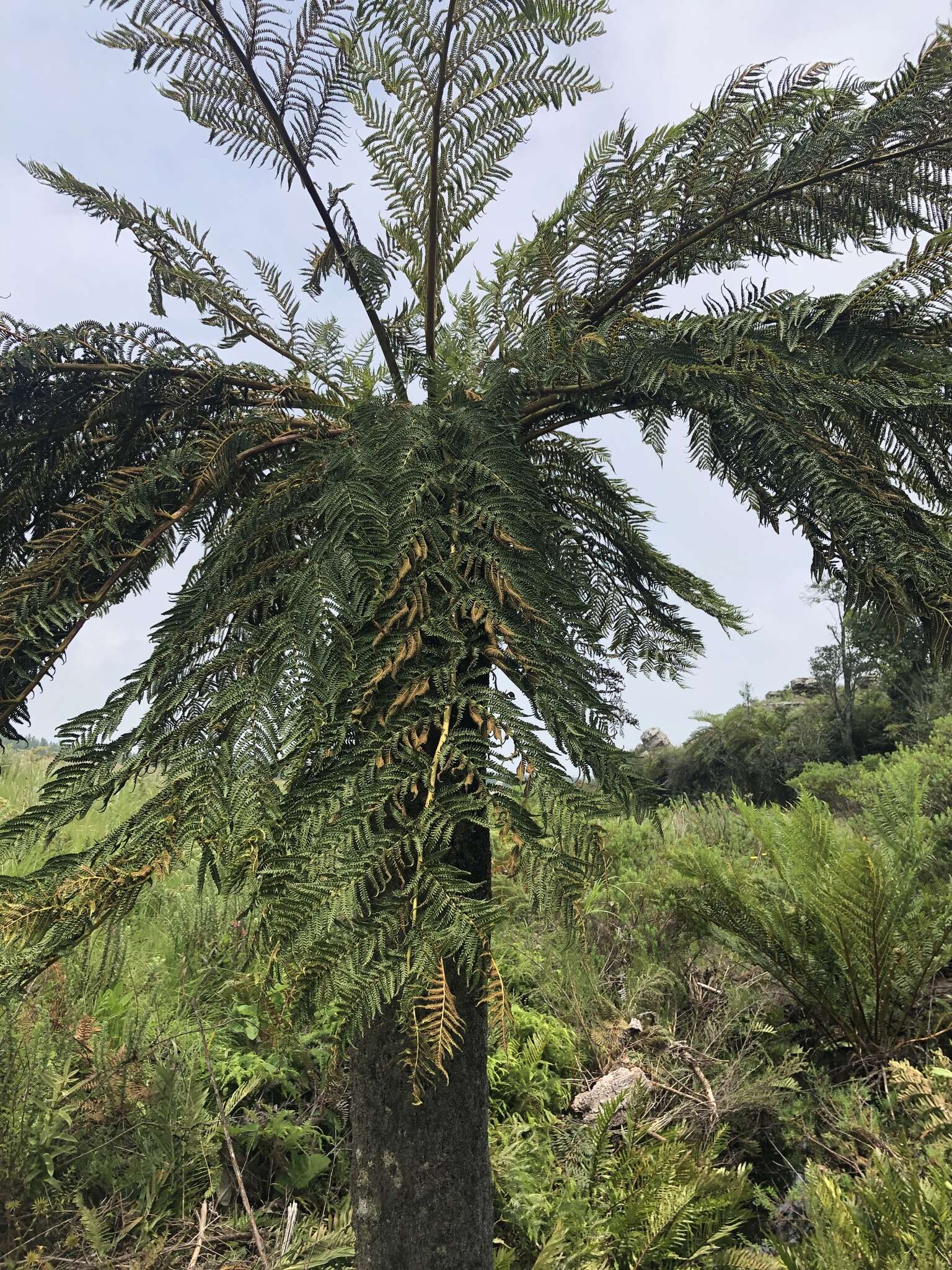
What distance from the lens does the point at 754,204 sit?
60.4 inches

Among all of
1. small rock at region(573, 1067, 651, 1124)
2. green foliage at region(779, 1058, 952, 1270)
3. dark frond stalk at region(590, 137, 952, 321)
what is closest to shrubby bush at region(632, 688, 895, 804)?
small rock at region(573, 1067, 651, 1124)

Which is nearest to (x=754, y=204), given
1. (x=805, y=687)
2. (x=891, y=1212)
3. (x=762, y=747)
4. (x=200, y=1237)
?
(x=891, y=1212)

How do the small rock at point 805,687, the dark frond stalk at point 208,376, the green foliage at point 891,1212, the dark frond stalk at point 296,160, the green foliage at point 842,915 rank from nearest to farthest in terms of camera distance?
the dark frond stalk at point 296,160, the dark frond stalk at point 208,376, the green foliage at point 891,1212, the green foliage at point 842,915, the small rock at point 805,687

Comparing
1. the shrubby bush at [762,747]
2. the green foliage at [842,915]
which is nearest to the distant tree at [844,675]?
the shrubby bush at [762,747]

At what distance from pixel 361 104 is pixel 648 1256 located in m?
2.98

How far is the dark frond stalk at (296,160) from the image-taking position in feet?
4.65

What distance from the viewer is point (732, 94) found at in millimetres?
1581

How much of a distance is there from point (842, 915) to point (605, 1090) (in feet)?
3.86

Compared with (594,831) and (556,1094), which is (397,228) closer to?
(594,831)

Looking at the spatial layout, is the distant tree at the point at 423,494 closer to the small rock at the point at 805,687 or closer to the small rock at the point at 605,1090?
the small rock at the point at 605,1090

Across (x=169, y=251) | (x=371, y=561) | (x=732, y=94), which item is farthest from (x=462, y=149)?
(x=371, y=561)

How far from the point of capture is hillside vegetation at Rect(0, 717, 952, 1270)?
7.66 ft

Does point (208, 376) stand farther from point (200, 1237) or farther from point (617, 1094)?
point (617, 1094)

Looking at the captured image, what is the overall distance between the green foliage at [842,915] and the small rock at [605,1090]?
2.39 ft
